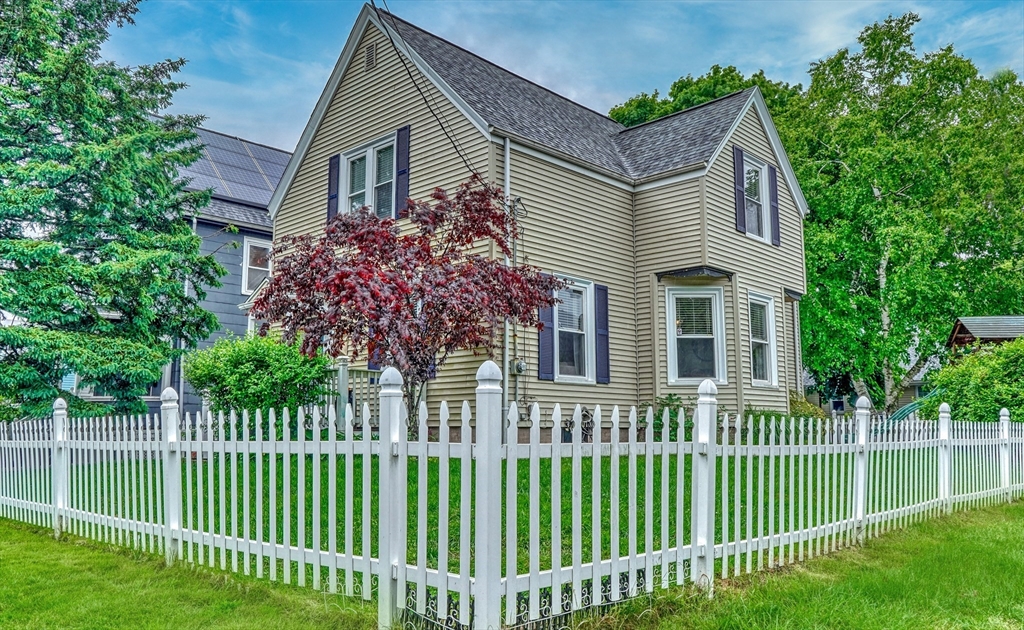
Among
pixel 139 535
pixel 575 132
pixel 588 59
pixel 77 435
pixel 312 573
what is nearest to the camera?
pixel 312 573

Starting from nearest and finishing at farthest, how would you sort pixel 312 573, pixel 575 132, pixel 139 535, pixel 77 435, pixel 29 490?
1. pixel 312 573
2. pixel 139 535
3. pixel 77 435
4. pixel 29 490
5. pixel 575 132

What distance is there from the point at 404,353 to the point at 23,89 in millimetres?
7465

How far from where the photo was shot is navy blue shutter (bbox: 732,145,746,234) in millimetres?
13961

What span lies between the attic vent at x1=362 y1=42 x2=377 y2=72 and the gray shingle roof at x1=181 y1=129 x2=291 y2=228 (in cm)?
602

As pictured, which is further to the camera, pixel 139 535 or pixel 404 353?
pixel 404 353

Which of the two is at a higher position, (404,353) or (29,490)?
(404,353)

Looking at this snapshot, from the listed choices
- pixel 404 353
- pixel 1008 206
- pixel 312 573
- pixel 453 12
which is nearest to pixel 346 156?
pixel 453 12

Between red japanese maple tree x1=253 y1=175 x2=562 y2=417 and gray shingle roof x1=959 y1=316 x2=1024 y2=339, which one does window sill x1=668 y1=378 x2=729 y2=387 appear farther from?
gray shingle roof x1=959 y1=316 x2=1024 y2=339

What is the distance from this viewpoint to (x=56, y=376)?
449 inches

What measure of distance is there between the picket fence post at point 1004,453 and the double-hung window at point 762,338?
16.6 feet

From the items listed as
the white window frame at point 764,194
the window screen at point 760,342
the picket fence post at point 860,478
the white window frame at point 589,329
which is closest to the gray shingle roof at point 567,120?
the white window frame at point 764,194

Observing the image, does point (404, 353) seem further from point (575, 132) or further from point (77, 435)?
point (575, 132)

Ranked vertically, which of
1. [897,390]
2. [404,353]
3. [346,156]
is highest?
[346,156]

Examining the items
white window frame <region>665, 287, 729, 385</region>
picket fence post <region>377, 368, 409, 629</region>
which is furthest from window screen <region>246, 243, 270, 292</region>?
picket fence post <region>377, 368, 409, 629</region>
